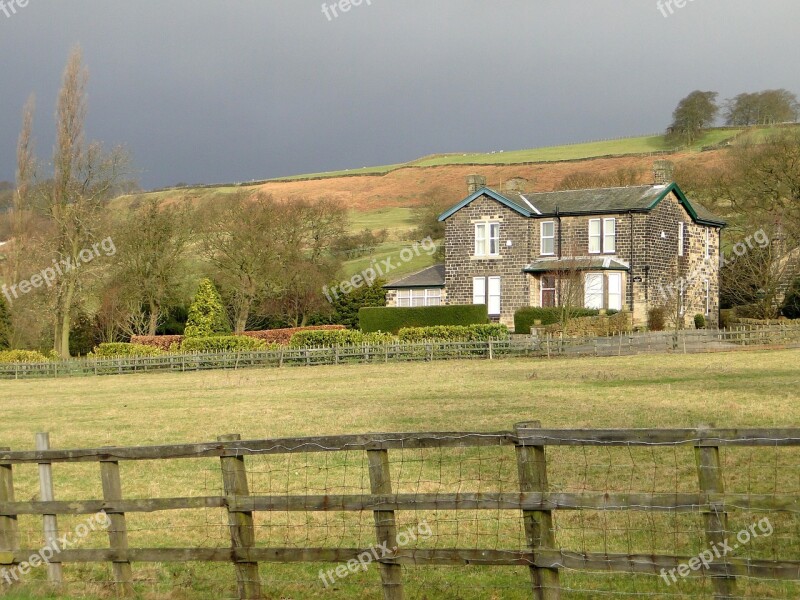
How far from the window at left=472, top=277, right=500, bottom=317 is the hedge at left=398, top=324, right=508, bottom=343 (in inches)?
498

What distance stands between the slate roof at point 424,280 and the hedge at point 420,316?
4.66 meters

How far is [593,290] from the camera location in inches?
2090

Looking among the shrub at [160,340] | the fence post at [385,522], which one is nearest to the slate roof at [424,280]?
the shrub at [160,340]

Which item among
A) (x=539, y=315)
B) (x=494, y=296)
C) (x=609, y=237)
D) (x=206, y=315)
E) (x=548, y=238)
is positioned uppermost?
(x=548, y=238)

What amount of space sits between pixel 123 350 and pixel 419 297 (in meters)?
17.2

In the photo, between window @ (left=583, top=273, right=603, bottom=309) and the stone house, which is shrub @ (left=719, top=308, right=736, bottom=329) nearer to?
the stone house

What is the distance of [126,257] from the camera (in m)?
62.5

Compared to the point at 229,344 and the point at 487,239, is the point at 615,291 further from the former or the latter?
the point at 229,344

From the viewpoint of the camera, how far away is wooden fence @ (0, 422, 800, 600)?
7.96 metres

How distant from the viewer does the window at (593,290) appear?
53.0 m

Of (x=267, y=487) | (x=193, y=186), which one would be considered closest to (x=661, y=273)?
(x=267, y=487)

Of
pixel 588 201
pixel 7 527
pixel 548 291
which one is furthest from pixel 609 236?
pixel 7 527

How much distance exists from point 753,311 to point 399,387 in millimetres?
32475

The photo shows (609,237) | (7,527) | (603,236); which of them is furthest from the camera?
(603,236)
